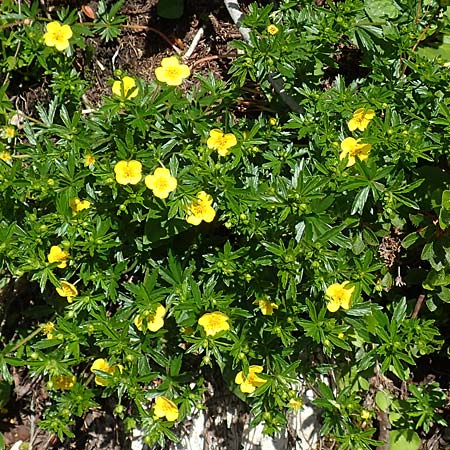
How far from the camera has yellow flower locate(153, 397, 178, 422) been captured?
3186 mm

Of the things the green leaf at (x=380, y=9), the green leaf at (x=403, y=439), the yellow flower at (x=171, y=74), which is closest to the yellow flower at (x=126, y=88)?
the yellow flower at (x=171, y=74)

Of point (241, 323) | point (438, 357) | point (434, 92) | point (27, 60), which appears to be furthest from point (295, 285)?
point (27, 60)

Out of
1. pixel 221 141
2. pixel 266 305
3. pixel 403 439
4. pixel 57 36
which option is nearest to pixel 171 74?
pixel 221 141

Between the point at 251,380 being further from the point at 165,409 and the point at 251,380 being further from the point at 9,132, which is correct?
the point at 9,132

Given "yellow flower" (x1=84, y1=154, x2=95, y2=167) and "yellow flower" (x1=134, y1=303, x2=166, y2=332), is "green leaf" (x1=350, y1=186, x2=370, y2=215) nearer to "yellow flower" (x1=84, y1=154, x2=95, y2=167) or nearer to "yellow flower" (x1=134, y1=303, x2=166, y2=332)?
"yellow flower" (x1=134, y1=303, x2=166, y2=332)

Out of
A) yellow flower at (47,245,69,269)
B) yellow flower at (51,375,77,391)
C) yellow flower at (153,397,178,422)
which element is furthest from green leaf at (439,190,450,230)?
yellow flower at (51,375,77,391)

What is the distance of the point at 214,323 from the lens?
305 centimetres

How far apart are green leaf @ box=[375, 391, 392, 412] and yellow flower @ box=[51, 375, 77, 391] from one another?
1694 mm

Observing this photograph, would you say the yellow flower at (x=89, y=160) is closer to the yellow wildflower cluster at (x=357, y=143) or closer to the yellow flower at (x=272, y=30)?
the yellow flower at (x=272, y=30)

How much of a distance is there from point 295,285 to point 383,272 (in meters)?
0.76

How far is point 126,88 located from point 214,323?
4.11 feet

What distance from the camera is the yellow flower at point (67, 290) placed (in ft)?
10.8

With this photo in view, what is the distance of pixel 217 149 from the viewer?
321cm

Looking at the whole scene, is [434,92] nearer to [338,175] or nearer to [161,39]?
[338,175]
